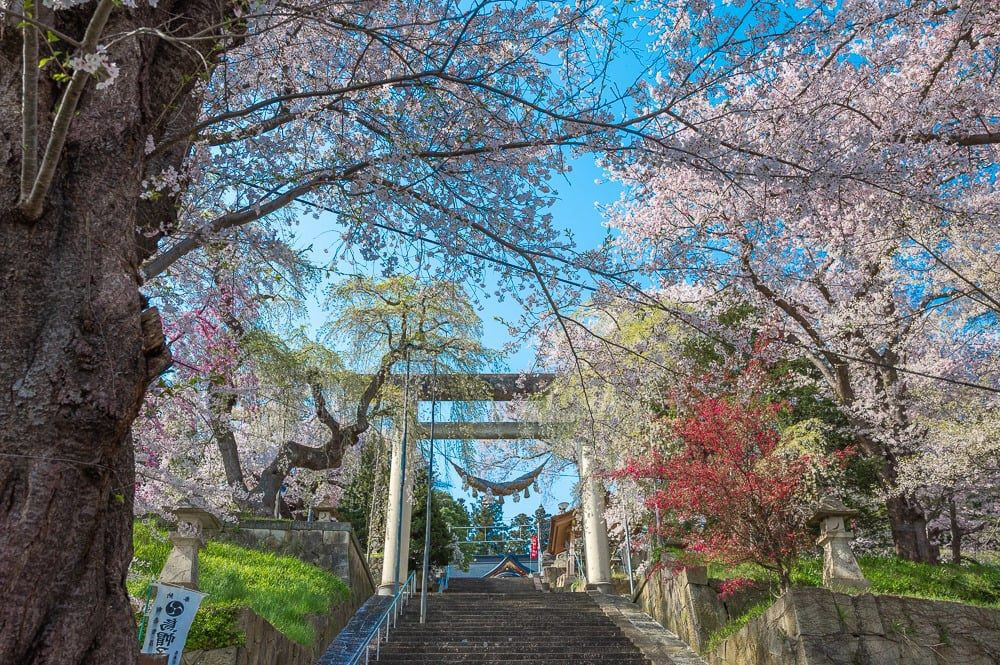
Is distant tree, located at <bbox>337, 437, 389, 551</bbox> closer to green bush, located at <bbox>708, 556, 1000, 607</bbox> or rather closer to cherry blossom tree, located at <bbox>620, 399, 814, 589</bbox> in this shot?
cherry blossom tree, located at <bbox>620, 399, 814, 589</bbox>

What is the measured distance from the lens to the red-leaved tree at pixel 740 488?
24.7ft

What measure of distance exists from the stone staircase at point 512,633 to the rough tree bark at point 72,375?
661 cm

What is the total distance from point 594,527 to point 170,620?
31.3 ft

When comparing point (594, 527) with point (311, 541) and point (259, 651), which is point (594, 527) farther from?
point (259, 651)

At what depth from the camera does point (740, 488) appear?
7523 millimetres

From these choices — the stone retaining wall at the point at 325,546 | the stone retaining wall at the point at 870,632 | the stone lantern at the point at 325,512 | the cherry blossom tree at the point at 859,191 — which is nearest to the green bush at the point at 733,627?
the stone retaining wall at the point at 870,632

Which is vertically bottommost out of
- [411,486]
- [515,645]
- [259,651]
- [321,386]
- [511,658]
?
[511,658]

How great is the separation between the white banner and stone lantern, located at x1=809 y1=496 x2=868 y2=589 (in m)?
6.33

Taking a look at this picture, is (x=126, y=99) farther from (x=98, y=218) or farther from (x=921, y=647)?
(x=921, y=647)

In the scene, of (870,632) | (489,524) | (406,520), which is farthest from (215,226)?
(489,524)

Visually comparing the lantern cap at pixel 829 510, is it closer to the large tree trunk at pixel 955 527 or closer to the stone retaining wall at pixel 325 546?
the stone retaining wall at pixel 325 546

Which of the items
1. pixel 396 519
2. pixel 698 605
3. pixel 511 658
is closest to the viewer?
pixel 511 658

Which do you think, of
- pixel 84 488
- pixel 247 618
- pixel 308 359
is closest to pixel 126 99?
pixel 84 488

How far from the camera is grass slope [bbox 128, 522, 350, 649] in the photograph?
18.7 feet
